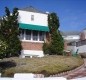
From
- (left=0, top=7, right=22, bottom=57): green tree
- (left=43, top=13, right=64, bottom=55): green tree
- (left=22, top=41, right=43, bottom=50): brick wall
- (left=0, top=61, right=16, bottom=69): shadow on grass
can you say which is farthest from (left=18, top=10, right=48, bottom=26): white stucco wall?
(left=0, top=61, right=16, bottom=69): shadow on grass

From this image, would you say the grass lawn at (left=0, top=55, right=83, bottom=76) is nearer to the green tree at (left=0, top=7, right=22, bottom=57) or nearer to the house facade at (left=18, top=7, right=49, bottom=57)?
the green tree at (left=0, top=7, right=22, bottom=57)

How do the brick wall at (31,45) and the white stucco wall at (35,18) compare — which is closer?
the brick wall at (31,45)

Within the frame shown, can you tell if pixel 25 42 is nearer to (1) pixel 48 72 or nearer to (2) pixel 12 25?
(2) pixel 12 25

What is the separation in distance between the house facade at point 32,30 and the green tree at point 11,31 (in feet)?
3.53

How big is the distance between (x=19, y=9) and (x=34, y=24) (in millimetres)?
3483

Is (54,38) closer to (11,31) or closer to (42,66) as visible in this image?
(11,31)

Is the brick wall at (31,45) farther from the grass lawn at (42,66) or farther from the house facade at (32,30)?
the grass lawn at (42,66)

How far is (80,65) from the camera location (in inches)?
1216

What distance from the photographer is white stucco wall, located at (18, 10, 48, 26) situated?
40.1 metres

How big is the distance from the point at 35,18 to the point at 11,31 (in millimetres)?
5254

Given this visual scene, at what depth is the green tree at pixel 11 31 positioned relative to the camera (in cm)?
3762

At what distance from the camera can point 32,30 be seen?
40750 millimetres

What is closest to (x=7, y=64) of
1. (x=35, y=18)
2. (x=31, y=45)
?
(x=31, y=45)

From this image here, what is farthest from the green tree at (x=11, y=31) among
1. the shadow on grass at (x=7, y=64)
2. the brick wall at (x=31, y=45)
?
the shadow on grass at (x=7, y=64)
